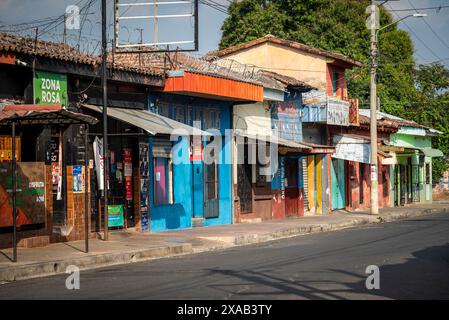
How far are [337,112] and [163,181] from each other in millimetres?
13565

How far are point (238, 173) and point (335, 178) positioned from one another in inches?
414

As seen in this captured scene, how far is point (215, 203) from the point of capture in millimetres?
28094

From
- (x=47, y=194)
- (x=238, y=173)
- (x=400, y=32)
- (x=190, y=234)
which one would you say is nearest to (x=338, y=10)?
(x=400, y=32)

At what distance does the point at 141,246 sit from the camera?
1894 cm

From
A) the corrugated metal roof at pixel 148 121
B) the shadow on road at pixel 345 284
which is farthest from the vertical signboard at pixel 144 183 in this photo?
the shadow on road at pixel 345 284

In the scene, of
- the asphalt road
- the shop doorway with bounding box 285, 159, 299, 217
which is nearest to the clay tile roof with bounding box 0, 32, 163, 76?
the asphalt road

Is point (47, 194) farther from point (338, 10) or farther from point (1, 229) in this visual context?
point (338, 10)

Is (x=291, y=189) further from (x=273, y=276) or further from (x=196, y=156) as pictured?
(x=273, y=276)

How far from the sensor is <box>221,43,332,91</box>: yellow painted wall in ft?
124

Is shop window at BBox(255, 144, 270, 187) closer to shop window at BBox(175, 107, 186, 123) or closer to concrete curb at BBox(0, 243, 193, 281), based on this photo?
shop window at BBox(175, 107, 186, 123)

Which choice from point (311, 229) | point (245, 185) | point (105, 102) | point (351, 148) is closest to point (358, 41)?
point (351, 148)

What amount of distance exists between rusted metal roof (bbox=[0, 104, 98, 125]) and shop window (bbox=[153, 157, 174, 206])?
802cm

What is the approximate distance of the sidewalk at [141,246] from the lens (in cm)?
1494
